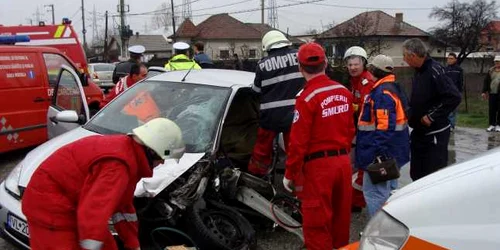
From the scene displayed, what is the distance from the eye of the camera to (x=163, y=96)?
5387mm

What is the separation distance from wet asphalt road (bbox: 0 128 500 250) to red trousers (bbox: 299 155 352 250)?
31.9 inches

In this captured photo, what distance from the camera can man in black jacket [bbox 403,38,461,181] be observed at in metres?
4.94

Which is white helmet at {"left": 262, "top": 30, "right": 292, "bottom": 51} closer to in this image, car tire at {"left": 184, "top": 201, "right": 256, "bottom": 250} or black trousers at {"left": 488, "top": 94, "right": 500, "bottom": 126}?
car tire at {"left": 184, "top": 201, "right": 256, "bottom": 250}

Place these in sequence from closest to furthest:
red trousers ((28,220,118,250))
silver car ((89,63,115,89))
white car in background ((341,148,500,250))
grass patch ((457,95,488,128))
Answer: white car in background ((341,148,500,250))
red trousers ((28,220,118,250))
grass patch ((457,95,488,128))
silver car ((89,63,115,89))

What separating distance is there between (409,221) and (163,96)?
12.3 ft

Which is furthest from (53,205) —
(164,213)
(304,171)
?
(304,171)

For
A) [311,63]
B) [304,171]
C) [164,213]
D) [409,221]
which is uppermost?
[311,63]

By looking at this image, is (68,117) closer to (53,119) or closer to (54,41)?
(53,119)

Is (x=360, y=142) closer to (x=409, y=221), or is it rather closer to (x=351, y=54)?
(x=351, y=54)

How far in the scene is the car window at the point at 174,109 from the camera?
484 cm

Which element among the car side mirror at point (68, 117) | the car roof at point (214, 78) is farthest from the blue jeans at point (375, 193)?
the car side mirror at point (68, 117)

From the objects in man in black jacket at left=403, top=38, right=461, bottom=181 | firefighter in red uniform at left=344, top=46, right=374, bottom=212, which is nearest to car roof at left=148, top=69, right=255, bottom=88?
firefighter in red uniform at left=344, top=46, right=374, bottom=212

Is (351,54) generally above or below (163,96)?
above

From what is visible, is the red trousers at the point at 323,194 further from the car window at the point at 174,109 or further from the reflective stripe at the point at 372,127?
the car window at the point at 174,109
